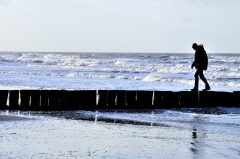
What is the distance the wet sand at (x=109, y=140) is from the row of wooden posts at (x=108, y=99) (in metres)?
3.26

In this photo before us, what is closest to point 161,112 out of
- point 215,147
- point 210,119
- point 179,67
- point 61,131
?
point 210,119

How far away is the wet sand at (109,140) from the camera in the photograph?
9.03m

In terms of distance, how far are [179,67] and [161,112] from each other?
157 feet

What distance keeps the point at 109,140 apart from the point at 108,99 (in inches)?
275

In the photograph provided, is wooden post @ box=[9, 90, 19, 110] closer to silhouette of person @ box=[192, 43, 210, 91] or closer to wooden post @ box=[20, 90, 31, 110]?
wooden post @ box=[20, 90, 31, 110]

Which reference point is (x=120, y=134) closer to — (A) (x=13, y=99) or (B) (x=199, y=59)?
(A) (x=13, y=99)

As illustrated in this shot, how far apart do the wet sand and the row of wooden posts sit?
326cm

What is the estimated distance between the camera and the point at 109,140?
410 inches

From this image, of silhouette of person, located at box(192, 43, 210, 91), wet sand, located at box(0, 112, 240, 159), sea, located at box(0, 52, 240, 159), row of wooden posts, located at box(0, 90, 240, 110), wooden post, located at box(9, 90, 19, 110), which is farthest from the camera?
silhouette of person, located at box(192, 43, 210, 91)

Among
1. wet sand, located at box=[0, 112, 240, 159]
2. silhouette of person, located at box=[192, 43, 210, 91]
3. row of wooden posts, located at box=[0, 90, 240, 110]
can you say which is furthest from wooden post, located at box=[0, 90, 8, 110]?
silhouette of person, located at box=[192, 43, 210, 91]

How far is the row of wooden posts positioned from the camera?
54.3ft

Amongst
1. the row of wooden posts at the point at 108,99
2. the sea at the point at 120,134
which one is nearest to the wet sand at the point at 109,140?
the sea at the point at 120,134

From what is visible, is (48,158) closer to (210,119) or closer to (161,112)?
(210,119)

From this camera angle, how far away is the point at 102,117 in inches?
575
